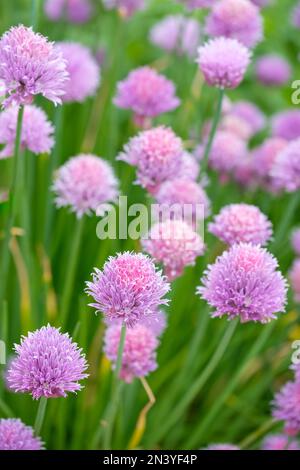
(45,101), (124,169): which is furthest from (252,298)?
(45,101)

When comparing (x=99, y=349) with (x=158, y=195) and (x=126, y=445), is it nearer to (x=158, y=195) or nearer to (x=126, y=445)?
(x=126, y=445)

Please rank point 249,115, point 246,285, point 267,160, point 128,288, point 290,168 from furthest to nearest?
1. point 249,115
2. point 267,160
3. point 290,168
4. point 246,285
5. point 128,288

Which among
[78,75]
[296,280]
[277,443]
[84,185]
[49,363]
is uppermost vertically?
[78,75]

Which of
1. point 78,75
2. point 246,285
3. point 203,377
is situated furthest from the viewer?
point 78,75

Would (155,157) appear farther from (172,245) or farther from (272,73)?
(272,73)

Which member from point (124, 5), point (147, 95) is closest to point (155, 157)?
point (147, 95)

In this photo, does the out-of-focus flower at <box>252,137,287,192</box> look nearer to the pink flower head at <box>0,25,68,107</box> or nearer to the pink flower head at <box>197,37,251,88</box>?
the pink flower head at <box>197,37,251,88</box>
